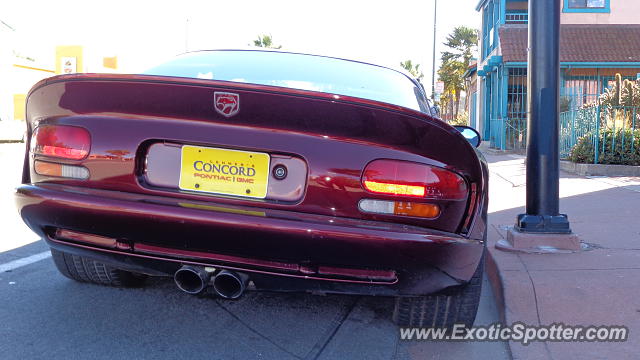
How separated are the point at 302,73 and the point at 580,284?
2.05m

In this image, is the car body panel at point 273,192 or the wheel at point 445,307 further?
the wheel at point 445,307

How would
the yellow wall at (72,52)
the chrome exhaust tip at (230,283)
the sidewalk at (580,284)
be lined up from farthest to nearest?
the yellow wall at (72,52) → the sidewalk at (580,284) → the chrome exhaust tip at (230,283)

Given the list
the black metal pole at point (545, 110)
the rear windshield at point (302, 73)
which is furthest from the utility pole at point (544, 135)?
the rear windshield at point (302, 73)

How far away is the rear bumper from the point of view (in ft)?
8.04

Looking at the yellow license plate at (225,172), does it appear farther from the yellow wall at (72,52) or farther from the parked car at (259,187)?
the yellow wall at (72,52)

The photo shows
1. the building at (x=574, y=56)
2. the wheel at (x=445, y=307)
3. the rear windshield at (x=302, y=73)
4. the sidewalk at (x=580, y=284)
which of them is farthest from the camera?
the building at (x=574, y=56)

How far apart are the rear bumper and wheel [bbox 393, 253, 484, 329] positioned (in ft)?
1.19

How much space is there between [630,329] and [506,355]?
0.61 metres

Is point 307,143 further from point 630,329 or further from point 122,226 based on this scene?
point 630,329

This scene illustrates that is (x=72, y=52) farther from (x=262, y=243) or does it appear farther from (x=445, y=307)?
(x=262, y=243)

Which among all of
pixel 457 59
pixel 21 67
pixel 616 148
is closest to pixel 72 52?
pixel 21 67

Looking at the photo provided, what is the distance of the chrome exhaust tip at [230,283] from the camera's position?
2.59 meters

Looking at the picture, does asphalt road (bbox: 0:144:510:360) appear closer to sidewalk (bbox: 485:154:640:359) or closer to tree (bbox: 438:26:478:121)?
sidewalk (bbox: 485:154:640:359)

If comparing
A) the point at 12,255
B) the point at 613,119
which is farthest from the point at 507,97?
the point at 12,255
